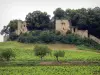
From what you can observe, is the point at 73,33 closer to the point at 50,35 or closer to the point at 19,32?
the point at 50,35

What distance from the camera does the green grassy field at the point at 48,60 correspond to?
53.7 m

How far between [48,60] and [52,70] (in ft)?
32.9

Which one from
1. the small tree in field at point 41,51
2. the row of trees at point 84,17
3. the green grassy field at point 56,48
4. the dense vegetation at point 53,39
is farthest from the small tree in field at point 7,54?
the row of trees at point 84,17

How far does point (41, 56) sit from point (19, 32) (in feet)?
77.0

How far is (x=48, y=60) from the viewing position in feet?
216

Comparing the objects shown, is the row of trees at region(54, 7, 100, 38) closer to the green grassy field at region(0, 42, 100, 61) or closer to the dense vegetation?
the dense vegetation

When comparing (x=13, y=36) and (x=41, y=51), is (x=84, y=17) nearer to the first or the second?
(x=13, y=36)

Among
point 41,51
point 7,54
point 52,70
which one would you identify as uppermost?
point 41,51

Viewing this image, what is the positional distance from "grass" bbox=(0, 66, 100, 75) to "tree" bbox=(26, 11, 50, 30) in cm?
3319

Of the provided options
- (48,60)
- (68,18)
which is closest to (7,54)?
(48,60)

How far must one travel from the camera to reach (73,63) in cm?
6300

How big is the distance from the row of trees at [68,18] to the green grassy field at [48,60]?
311 inches

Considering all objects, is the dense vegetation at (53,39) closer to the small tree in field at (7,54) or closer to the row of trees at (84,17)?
the row of trees at (84,17)

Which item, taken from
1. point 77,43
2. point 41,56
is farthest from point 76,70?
point 77,43
